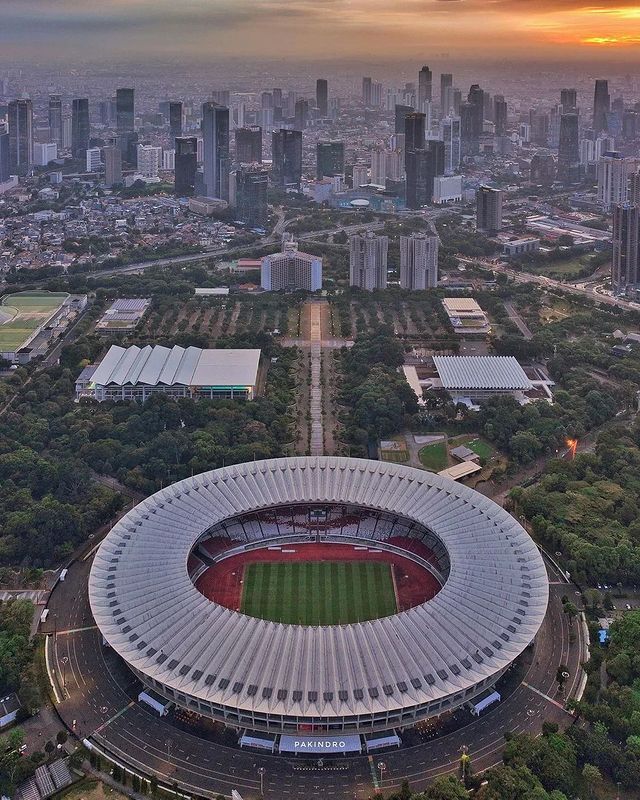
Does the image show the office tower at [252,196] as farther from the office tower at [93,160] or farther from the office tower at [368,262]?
the office tower at [93,160]

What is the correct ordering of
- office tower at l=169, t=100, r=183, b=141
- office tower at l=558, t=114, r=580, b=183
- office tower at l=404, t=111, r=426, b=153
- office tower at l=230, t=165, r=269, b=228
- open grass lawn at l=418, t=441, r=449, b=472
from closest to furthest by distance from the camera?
open grass lawn at l=418, t=441, r=449, b=472
office tower at l=230, t=165, r=269, b=228
office tower at l=404, t=111, r=426, b=153
office tower at l=558, t=114, r=580, b=183
office tower at l=169, t=100, r=183, b=141

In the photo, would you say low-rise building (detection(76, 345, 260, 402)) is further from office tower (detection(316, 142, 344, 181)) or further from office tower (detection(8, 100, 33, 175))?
office tower (detection(8, 100, 33, 175))

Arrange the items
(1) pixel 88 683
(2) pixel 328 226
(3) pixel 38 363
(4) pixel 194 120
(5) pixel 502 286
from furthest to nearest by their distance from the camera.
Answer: (4) pixel 194 120
(2) pixel 328 226
(5) pixel 502 286
(3) pixel 38 363
(1) pixel 88 683

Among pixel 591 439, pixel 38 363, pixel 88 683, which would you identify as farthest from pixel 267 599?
pixel 38 363

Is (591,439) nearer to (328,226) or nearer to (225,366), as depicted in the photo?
(225,366)

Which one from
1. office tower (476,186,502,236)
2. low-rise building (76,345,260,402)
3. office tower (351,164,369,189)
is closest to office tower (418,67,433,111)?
office tower (351,164,369,189)

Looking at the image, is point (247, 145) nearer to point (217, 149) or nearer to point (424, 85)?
point (217, 149)
